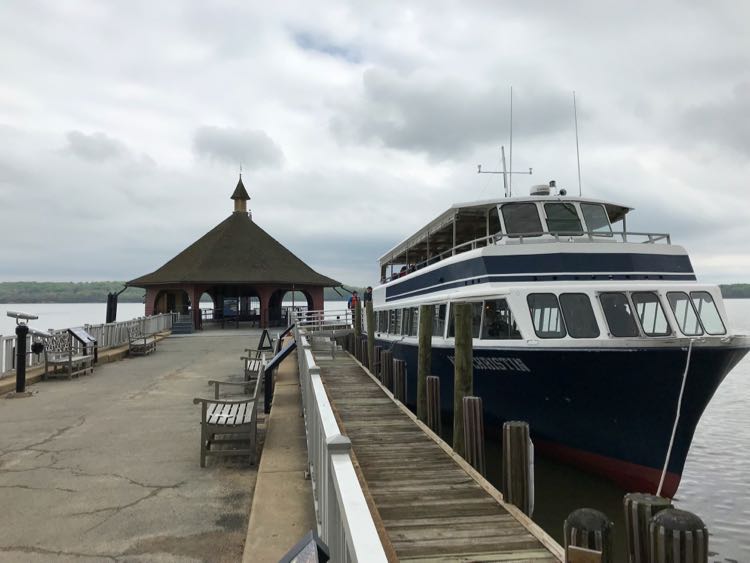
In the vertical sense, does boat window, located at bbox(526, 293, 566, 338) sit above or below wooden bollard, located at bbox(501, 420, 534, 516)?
above

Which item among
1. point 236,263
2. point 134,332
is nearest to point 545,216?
point 134,332

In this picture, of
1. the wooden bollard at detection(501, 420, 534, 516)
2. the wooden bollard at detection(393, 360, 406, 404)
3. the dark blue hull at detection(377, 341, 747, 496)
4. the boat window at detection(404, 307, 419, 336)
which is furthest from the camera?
the boat window at detection(404, 307, 419, 336)

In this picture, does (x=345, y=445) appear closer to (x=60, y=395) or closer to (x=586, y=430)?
(x=586, y=430)

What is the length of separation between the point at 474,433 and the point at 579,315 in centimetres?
387

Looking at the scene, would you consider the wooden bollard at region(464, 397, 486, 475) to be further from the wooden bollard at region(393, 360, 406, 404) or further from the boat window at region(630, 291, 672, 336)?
the boat window at region(630, 291, 672, 336)

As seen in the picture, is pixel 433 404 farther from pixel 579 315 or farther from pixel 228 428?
pixel 228 428

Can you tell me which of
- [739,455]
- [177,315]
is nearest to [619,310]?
[739,455]

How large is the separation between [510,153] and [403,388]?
8.85m

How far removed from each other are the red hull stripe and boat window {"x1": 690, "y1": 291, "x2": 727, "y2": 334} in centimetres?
306

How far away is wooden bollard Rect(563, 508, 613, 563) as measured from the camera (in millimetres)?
4094

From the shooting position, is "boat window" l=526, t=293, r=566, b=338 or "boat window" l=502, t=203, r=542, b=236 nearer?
"boat window" l=526, t=293, r=566, b=338

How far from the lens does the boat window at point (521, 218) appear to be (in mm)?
13159

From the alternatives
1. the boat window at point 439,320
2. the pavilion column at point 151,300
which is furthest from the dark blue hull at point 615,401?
the pavilion column at point 151,300

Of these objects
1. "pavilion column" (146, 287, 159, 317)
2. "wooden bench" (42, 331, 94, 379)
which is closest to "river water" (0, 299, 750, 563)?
"wooden bench" (42, 331, 94, 379)
